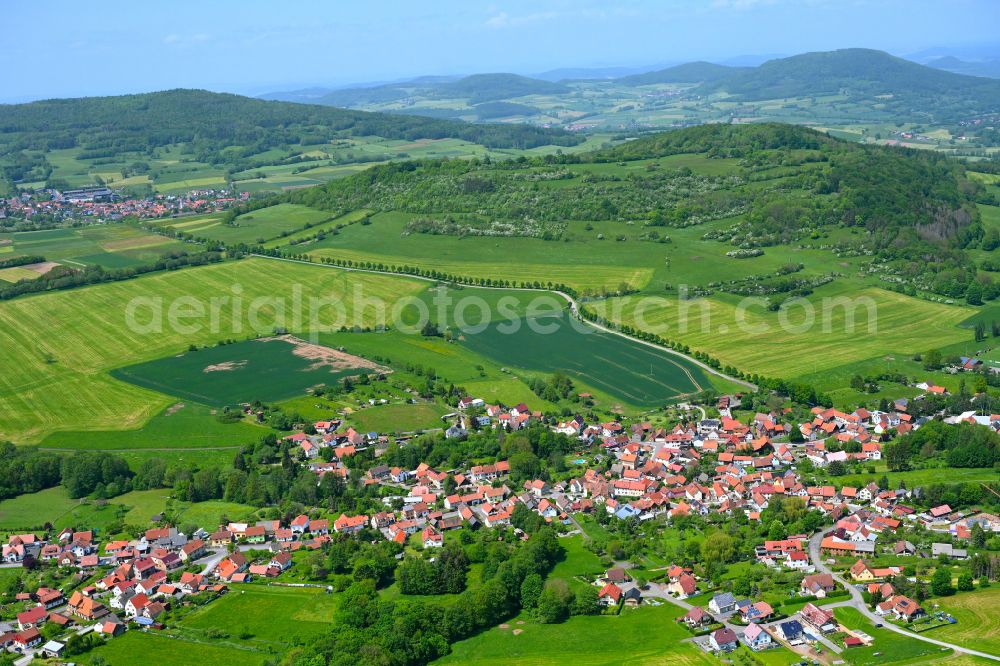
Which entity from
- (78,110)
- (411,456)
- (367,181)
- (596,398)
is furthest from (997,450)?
(78,110)

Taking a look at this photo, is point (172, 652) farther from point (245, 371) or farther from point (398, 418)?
point (245, 371)

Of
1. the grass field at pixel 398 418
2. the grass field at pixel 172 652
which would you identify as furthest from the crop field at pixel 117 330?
the grass field at pixel 172 652

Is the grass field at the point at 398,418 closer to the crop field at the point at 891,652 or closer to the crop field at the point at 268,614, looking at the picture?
the crop field at the point at 268,614

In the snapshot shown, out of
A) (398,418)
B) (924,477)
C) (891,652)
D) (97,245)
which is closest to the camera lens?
(891,652)

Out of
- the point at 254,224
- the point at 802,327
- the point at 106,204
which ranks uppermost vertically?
the point at 106,204

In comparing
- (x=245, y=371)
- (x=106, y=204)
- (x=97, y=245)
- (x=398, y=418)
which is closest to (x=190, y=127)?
(x=106, y=204)
